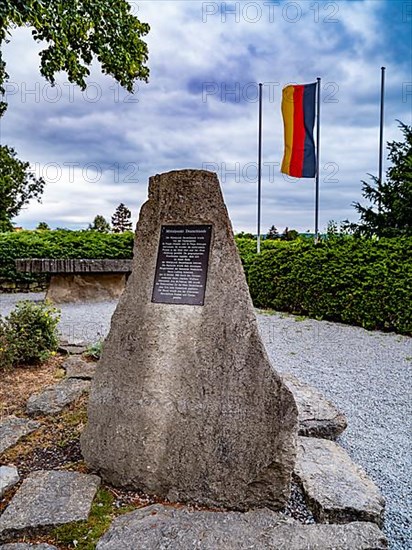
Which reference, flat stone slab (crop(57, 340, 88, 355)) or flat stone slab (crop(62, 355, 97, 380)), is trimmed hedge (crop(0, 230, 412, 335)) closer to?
flat stone slab (crop(57, 340, 88, 355))

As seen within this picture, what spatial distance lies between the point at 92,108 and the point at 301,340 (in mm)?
4766

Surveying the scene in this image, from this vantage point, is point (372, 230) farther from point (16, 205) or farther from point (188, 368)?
point (16, 205)

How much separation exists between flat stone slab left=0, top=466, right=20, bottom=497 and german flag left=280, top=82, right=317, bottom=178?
972 centimetres

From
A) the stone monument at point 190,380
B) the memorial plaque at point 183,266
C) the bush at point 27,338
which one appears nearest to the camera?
the stone monument at point 190,380

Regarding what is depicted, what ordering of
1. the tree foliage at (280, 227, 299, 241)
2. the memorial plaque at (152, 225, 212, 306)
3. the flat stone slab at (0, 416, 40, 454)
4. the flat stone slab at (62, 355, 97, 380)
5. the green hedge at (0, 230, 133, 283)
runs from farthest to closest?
the tree foliage at (280, 227, 299, 241) < the green hedge at (0, 230, 133, 283) < the flat stone slab at (62, 355, 97, 380) < the flat stone slab at (0, 416, 40, 454) < the memorial plaque at (152, 225, 212, 306)

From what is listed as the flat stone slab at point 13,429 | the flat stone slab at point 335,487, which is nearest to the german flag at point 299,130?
the flat stone slab at point 335,487

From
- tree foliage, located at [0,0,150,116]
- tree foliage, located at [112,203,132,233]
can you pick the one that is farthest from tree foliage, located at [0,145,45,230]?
tree foliage, located at [0,0,150,116]

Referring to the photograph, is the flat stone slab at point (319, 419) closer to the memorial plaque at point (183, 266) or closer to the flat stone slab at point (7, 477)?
the memorial plaque at point (183, 266)

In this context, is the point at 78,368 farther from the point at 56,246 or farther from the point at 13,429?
the point at 56,246

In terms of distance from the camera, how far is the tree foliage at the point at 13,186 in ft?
57.9

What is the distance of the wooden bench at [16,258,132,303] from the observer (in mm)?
8562

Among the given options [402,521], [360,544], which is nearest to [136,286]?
[360,544]

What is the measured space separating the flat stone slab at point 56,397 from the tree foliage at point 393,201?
6.69m

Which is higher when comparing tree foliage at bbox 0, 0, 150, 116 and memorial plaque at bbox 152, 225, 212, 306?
tree foliage at bbox 0, 0, 150, 116
